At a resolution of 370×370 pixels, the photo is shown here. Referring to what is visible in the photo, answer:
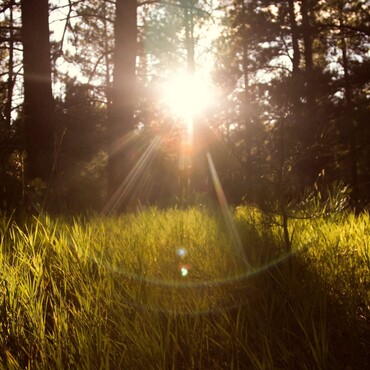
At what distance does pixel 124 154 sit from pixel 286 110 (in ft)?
15.4

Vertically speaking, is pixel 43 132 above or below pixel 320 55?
below

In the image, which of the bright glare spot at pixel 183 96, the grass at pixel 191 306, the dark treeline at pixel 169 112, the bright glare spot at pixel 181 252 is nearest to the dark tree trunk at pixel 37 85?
the dark treeline at pixel 169 112

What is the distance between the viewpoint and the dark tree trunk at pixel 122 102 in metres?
6.94

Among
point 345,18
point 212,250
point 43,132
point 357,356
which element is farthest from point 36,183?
point 345,18

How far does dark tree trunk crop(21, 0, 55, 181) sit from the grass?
9.96ft

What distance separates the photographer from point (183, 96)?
14609 millimetres

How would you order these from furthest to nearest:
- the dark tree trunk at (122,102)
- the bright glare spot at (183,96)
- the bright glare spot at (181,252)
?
the bright glare spot at (183,96)
the dark tree trunk at (122,102)
the bright glare spot at (181,252)

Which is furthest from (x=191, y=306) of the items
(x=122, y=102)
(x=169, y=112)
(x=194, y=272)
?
(x=169, y=112)

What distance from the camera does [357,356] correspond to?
4.99 feet

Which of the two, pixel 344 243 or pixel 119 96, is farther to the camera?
pixel 119 96

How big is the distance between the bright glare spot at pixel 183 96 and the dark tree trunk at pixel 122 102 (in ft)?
23.9

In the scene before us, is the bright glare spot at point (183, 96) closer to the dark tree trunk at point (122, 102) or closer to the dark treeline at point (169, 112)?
the dark treeline at point (169, 112)

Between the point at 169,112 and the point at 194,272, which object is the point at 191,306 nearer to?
the point at 194,272

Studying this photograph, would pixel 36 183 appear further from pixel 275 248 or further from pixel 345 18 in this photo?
pixel 345 18
